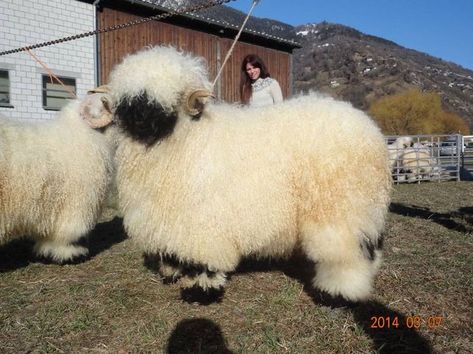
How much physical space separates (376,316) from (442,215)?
503 centimetres

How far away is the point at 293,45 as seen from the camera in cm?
2102

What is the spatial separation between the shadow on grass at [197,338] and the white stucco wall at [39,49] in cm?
1186

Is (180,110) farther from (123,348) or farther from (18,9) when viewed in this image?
(18,9)

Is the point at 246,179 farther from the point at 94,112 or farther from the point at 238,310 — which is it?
the point at 94,112

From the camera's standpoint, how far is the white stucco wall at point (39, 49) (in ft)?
41.6

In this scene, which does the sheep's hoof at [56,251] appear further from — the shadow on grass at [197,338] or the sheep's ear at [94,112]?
the shadow on grass at [197,338]

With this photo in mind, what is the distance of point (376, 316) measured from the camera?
353 centimetres

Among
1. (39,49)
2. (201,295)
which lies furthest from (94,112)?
(39,49)

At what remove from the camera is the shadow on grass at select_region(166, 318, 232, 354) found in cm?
309

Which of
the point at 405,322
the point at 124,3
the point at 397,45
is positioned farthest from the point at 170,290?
the point at 397,45

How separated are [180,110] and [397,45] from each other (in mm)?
220334
